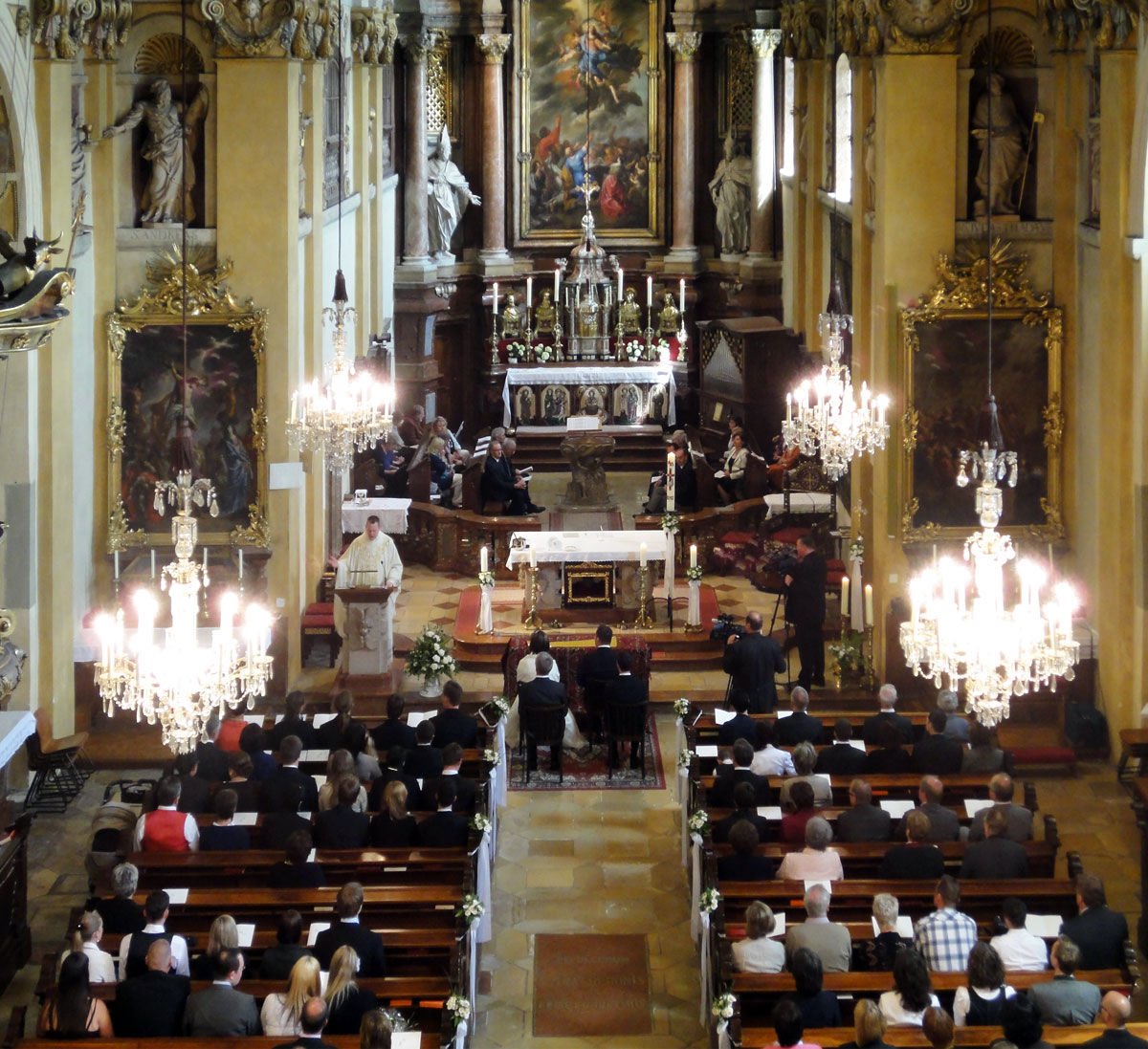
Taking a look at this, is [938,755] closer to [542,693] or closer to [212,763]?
[542,693]

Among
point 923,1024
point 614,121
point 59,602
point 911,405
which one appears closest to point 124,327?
point 59,602

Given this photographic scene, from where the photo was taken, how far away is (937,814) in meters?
13.8

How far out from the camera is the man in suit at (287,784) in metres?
14.4

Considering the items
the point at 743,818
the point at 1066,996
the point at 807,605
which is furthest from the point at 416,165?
the point at 1066,996

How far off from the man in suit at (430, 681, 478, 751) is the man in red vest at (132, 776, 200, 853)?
2.62 meters

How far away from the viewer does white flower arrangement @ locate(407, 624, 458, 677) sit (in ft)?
61.5

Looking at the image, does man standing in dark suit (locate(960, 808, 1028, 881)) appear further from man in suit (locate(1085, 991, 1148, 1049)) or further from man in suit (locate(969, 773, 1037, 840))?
man in suit (locate(1085, 991, 1148, 1049))

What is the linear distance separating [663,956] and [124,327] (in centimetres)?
806

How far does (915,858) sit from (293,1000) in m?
4.22

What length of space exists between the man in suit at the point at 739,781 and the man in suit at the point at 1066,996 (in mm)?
3831

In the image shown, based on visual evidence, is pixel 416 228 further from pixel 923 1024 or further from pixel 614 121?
pixel 923 1024

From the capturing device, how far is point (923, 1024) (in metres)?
10.3

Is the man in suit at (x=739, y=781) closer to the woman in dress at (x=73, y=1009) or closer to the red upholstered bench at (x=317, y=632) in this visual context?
the woman in dress at (x=73, y=1009)

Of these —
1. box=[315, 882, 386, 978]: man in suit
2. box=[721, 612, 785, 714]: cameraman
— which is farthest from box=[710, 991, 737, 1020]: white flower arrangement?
box=[721, 612, 785, 714]: cameraman
